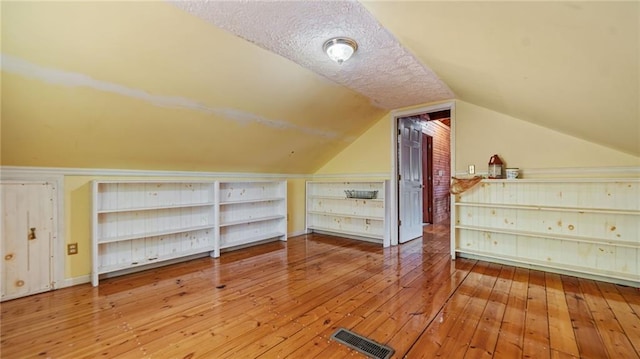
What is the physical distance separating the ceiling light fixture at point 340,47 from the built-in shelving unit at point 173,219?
240 cm

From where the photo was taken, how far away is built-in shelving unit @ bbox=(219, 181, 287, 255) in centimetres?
411

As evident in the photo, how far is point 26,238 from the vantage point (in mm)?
2553

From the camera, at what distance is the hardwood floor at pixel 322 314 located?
69.6 inches

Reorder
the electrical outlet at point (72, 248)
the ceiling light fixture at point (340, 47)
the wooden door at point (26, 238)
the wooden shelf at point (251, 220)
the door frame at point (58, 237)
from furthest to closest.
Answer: the wooden shelf at point (251, 220) → the electrical outlet at point (72, 248) → the door frame at point (58, 237) → the wooden door at point (26, 238) → the ceiling light fixture at point (340, 47)

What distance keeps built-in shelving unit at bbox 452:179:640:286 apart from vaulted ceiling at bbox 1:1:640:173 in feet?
1.78

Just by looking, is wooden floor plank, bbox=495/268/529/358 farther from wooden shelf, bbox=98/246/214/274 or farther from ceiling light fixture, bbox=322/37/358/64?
wooden shelf, bbox=98/246/214/274

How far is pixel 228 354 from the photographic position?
1702 mm

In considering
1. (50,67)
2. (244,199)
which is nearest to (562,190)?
(244,199)

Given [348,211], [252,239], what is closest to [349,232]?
[348,211]

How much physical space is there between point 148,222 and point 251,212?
1.48 m

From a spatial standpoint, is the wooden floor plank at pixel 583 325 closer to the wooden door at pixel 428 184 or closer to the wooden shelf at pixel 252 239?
the wooden shelf at pixel 252 239

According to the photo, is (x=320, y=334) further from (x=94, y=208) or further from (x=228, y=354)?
(x=94, y=208)

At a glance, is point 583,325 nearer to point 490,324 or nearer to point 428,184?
point 490,324

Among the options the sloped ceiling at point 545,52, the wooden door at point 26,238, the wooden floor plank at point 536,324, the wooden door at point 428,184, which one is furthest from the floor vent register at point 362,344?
the wooden door at point 428,184
